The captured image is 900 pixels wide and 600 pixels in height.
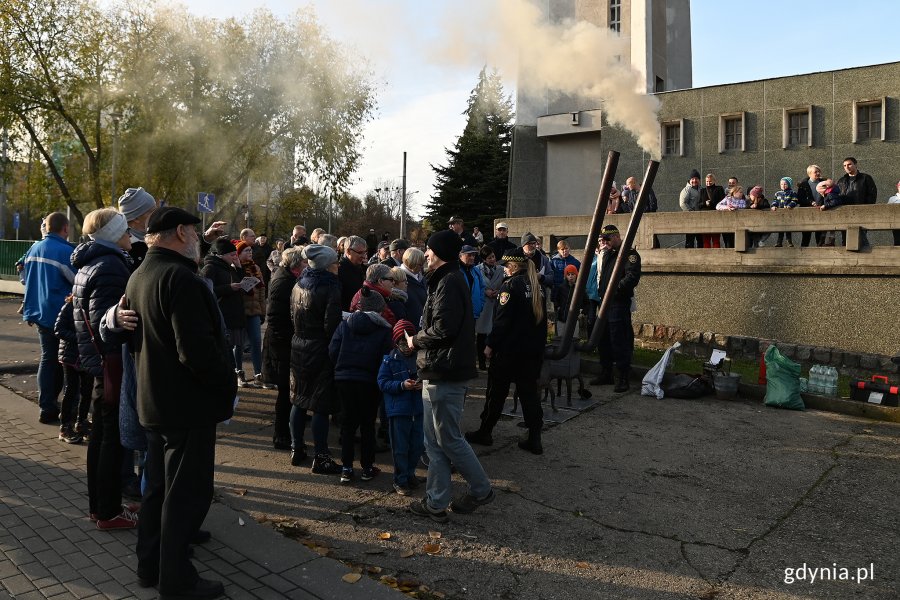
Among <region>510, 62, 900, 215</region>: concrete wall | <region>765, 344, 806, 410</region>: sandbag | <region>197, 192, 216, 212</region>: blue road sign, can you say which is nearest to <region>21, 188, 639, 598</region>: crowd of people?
<region>765, 344, 806, 410</region>: sandbag

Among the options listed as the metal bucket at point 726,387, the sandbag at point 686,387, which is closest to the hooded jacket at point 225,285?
the sandbag at point 686,387

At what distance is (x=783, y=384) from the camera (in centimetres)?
797

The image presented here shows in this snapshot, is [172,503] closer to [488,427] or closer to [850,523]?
[488,427]

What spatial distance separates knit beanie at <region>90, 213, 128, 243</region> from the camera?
4.44 metres

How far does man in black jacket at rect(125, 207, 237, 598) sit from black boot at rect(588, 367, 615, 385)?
645 cm

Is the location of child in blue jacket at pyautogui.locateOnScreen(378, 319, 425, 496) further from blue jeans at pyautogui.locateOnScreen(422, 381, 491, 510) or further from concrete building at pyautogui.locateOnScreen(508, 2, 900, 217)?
concrete building at pyautogui.locateOnScreen(508, 2, 900, 217)

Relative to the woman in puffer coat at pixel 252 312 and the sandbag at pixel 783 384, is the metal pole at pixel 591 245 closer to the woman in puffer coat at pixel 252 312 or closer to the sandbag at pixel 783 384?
the sandbag at pixel 783 384

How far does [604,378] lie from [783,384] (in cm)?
222

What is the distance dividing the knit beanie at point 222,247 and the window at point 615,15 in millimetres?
16173

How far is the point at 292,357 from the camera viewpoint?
5.48 meters

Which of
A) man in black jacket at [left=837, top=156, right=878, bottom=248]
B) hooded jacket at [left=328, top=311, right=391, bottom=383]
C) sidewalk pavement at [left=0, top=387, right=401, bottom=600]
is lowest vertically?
sidewalk pavement at [left=0, top=387, right=401, bottom=600]

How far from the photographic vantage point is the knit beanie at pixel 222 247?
7.43 m

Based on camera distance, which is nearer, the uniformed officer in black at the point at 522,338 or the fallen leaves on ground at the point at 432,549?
the fallen leaves on ground at the point at 432,549

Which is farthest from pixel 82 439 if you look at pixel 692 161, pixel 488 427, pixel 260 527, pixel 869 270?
pixel 692 161
